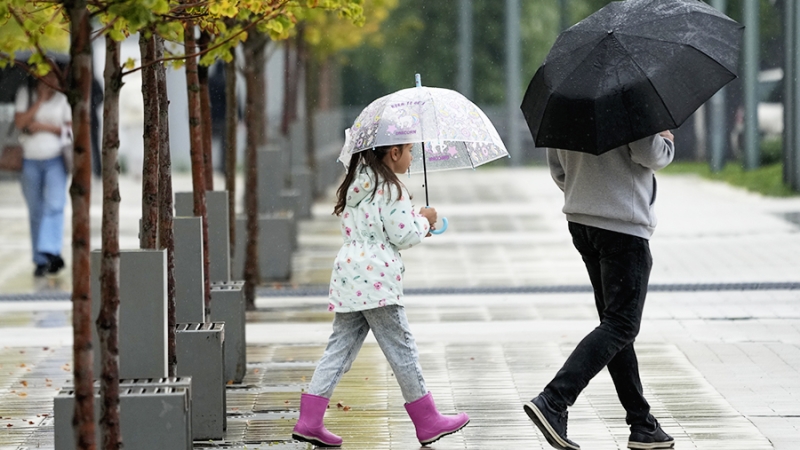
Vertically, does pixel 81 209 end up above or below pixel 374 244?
above

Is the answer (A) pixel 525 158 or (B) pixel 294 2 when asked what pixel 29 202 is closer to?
(B) pixel 294 2

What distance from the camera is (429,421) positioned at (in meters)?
5.73

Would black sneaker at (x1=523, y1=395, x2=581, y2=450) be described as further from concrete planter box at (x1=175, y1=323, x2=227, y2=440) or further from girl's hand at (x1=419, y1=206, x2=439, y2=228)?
A: concrete planter box at (x1=175, y1=323, x2=227, y2=440)

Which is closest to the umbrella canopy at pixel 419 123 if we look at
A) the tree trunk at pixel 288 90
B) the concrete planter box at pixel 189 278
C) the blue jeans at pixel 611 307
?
the blue jeans at pixel 611 307

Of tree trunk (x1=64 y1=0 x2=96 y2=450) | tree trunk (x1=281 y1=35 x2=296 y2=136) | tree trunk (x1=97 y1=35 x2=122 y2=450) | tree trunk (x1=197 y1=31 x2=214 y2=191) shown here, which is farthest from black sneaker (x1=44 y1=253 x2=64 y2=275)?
tree trunk (x1=64 y1=0 x2=96 y2=450)

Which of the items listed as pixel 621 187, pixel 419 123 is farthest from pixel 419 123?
pixel 621 187

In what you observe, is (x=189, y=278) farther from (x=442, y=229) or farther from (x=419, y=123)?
(x=419, y=123)

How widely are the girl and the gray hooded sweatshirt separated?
2.11 feet

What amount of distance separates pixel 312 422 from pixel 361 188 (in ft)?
3.36

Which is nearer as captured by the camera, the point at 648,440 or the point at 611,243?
the point at 611,243

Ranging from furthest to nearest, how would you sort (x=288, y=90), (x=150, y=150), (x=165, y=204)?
1. (x=288, y=90)
2. (x=165, y=204)
3. (x=150, y=150)

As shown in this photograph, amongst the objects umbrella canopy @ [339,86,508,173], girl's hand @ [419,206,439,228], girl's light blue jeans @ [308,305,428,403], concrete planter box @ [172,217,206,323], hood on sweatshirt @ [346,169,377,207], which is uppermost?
umbrella canopy @ [339,86,508,173]

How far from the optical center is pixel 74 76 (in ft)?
13.5

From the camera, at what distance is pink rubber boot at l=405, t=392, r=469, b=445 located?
5723 mm
